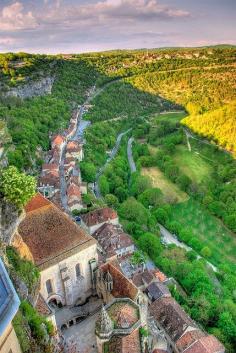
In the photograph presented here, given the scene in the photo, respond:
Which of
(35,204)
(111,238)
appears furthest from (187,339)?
(35,204)

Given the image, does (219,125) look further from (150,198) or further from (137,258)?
(137,258)

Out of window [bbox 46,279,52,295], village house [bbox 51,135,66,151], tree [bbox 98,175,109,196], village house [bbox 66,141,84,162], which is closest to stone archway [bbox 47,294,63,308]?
window [bbox 46,279,52,295]

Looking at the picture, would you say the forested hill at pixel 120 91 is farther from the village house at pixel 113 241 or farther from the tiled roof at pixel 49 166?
the village house at pixel 113 241

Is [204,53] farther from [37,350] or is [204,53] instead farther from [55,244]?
[37,350]

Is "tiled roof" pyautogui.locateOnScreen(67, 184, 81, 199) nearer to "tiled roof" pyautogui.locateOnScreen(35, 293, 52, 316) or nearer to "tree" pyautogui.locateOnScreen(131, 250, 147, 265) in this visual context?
"tree" pyautogui.locateOnScreen(131, 250, 147, 265)

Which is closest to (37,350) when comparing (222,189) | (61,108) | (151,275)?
(151,275)

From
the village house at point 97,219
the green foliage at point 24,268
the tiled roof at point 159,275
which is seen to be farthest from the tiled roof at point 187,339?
the village house at point 97,219
